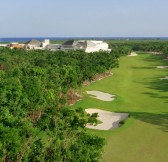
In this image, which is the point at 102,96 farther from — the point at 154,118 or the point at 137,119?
the point at 154,118

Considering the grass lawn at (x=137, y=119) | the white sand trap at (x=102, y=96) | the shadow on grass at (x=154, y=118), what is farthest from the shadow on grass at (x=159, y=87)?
the shadow on grass at (x=154, y=118)

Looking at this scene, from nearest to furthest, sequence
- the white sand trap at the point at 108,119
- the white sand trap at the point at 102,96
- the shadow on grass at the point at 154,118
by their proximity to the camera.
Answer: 1. the shadow on grass at the point at 154,118
2. the white sand trap at the point at 108,119
3. the white sand trap at the point at 102,96

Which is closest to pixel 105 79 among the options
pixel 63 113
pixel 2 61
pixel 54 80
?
pixel 2 61

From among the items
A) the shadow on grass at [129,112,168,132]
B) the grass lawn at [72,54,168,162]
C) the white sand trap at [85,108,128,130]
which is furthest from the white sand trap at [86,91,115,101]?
the shadow on grass at [129,112,168,132]

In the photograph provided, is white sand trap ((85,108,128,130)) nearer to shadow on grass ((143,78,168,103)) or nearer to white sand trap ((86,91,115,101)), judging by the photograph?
white sand trap ((86,91,115,101))

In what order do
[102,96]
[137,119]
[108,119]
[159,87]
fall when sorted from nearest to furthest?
[137,119], [108,119], [102,96], [159,87]

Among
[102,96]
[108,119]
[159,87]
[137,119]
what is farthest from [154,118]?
[159,87]

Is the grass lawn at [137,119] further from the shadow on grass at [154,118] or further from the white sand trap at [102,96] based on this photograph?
the white sand trap at [102,96]

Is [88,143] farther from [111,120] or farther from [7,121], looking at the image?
[111,120]
